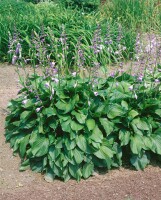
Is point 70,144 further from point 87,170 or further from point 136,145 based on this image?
point 136,145

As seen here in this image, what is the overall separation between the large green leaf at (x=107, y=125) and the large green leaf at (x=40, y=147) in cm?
69

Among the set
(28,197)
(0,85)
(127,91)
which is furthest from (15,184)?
(0,85)

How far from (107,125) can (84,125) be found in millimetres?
275

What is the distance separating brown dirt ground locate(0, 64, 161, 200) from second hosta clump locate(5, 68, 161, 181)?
0.10 meters

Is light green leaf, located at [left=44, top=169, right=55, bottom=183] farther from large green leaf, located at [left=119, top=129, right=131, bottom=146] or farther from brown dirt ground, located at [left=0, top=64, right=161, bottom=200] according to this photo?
large green leaf, located at [left=119, top=129, right=131, bottom=146]

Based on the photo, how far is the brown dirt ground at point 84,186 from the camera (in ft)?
15.0

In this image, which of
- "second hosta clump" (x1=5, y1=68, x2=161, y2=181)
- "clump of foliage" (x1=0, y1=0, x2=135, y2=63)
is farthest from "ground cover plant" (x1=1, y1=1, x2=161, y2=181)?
"clump of foliage" (x1=0, y1=0, x2=135, y2=63)

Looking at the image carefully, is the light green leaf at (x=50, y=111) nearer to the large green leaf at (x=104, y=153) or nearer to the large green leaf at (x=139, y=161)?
the large green leaf at (x=104, y=153)

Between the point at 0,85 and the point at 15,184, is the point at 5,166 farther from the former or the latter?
the point at 0,85

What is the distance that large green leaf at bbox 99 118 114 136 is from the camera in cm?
482

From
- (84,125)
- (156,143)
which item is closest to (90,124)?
(84,125)

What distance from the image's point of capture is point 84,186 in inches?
186

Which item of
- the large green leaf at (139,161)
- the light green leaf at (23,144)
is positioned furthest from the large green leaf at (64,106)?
the large green leaf at (139,161)

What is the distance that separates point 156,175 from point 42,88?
1.75 meters
